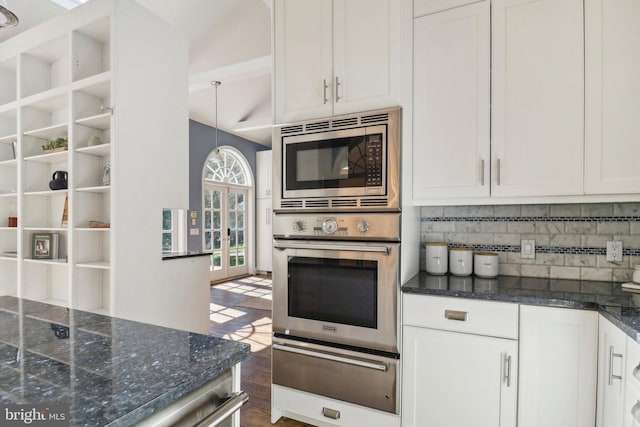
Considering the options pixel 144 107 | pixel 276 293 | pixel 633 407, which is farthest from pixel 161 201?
pixel 633 407

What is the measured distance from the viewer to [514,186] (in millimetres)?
1897

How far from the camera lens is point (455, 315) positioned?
5.77ft

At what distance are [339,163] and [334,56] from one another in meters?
0.62

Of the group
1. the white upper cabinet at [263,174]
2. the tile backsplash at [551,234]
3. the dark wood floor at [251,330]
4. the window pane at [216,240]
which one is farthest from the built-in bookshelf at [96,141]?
the white upper cabinet at [263,174]

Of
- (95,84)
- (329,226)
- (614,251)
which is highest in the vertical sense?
(95,84)

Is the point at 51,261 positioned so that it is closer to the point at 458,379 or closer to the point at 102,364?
the point at 102,364

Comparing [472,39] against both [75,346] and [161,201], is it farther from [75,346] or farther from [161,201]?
[161,201]

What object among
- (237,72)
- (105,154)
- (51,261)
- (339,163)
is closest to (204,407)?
(339,163)

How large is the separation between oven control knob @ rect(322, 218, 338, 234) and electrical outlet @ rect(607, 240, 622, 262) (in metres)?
1.53

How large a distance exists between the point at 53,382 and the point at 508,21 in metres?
2.38

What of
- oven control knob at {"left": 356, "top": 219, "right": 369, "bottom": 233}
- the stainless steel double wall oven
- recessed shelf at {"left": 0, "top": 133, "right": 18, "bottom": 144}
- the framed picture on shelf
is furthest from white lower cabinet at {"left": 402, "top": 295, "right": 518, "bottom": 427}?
recessed shelf at {"left": 0, "top": 133, "right": 18, "bottom": 144}

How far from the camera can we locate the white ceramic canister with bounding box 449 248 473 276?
2.17 metres

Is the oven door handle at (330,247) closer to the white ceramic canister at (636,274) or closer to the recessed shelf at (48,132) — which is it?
the white ceramic canister at (636,274)

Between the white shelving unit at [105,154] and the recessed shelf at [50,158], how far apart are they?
0.02 m
